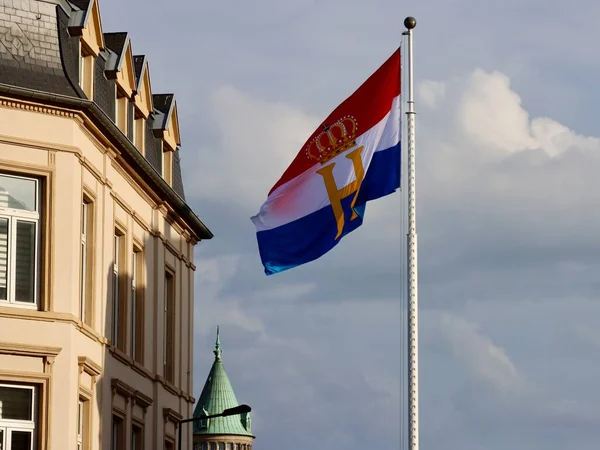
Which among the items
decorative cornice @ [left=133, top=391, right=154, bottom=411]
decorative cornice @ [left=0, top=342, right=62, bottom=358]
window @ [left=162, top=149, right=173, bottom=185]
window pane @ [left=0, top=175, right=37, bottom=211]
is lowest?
decorative cornice @ [left=133, top=391, right=154, bottom=411]

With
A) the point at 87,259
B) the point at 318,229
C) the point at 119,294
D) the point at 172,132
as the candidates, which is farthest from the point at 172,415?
the point at 318,229

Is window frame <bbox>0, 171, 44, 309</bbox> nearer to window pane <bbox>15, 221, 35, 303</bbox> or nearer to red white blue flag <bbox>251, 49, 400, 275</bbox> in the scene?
window pane <bbox>15, 221, 35, 303</bbox>

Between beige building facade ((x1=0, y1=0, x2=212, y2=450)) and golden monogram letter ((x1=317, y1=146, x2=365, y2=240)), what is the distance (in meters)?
7.28

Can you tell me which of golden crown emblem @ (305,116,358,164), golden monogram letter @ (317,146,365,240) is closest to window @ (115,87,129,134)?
golden crown emblem @ (305,116,358,164)

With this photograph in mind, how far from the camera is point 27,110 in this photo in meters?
34.0

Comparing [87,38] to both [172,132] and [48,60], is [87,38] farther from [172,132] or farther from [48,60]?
[172,132]

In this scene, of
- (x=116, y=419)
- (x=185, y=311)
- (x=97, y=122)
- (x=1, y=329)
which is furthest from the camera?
(x=185, y=311)

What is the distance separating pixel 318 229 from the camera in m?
29.4

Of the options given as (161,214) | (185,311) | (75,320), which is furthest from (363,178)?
(185,311)

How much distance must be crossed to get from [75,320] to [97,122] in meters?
4.68

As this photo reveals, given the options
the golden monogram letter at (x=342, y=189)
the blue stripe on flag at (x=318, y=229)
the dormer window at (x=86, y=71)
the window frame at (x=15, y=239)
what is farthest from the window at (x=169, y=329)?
the golden monogram letter at (x=342, y=189)

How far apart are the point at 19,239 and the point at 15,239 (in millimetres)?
96

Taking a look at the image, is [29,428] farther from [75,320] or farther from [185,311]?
[185,311]

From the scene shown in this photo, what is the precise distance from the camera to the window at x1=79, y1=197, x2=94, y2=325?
3538 centimetres
